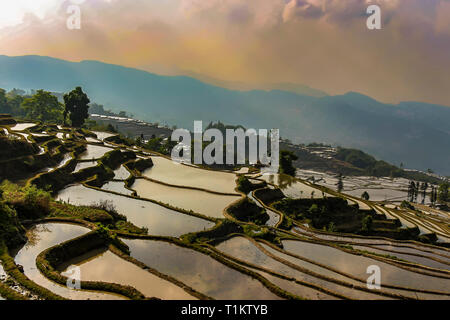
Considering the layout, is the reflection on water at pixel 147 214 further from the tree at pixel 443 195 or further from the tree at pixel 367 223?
the tree at pixel 443 195

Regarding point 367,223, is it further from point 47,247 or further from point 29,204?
point 29,204

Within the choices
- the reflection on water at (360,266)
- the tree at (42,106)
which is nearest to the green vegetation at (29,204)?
the reflection on water at (360,266)

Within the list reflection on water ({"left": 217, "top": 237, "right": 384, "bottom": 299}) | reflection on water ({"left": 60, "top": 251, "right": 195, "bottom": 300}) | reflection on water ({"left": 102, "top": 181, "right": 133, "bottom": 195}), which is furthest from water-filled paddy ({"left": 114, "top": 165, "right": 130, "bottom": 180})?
reflection on water ({"left": 60, "top": 251, "right": 195, "bottom": 300})

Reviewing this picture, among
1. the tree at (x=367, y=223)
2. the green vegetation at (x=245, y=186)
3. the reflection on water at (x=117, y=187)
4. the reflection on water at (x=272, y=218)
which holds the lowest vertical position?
the tree at (x=367, y=223)

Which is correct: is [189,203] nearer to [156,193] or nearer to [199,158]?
[156,193]

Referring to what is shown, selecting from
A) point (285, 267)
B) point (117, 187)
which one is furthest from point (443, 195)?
point (285, 267)
